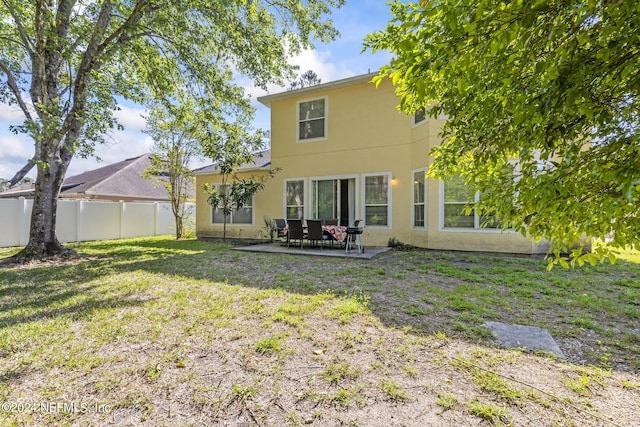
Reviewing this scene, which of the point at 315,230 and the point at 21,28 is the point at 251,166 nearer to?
the point at 315,230

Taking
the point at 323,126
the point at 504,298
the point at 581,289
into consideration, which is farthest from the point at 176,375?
the point at 323,126

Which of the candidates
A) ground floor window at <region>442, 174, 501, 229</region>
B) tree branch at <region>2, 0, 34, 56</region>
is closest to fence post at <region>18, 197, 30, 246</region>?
tree branch at <region>2, 0, 34, 56</region>

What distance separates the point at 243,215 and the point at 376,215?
5.97 metres

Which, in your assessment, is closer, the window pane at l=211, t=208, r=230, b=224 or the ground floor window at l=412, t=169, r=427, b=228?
→ the ground floor window at l=412, t=169, r=427, b=228

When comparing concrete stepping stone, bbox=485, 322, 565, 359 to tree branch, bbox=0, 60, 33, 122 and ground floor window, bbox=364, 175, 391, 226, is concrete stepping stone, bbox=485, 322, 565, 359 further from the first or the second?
tree branch, bbox=0, 60, 33, 122

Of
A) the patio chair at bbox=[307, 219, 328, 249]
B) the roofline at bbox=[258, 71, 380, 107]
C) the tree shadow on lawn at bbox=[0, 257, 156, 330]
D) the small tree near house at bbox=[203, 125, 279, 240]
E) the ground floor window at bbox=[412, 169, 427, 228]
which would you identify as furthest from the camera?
the small tree near house at bbox=[203, 125, 279, 240]

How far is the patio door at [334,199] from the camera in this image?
11109mm

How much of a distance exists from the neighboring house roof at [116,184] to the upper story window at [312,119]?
34.3 ft

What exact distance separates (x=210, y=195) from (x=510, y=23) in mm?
12393

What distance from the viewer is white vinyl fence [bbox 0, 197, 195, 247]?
10.5m

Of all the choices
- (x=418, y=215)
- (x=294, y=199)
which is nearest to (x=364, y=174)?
(x=418, y=215)

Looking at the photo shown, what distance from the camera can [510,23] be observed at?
1.48 m

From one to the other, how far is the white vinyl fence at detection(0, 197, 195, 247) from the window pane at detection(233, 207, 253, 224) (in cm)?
368

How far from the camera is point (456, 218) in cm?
887
